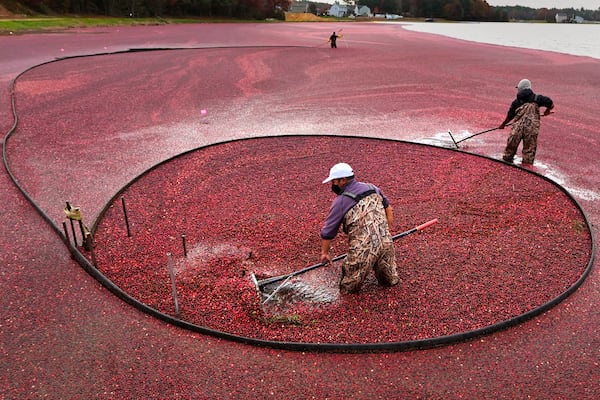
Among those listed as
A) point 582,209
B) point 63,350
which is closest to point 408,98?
point 582,209

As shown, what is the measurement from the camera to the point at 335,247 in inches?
263

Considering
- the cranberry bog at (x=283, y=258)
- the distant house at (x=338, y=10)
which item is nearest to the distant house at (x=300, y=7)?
the distant house at (x=338, y=10)

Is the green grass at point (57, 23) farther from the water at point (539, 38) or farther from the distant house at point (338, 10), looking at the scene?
the distant house at point (338, 10)

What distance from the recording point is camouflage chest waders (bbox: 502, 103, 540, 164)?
9.47 m

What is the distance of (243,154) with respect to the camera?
10469 mm

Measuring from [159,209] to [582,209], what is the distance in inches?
291

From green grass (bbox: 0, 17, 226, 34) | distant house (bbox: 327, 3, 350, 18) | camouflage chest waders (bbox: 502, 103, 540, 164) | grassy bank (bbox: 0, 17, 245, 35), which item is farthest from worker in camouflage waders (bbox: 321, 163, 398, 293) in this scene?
distant house (bbox: 327, 3, 350, 18)

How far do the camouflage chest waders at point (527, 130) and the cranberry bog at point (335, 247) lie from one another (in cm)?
63

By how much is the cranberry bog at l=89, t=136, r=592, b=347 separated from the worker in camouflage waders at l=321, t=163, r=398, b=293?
0.47 metres

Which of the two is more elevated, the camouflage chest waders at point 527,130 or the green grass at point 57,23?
the green grass at point 57,23

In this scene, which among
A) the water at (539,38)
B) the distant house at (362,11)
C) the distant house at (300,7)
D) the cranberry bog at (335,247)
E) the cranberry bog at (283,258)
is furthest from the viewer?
the distant house at (362,11)

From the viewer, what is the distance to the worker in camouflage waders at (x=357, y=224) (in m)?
5.25

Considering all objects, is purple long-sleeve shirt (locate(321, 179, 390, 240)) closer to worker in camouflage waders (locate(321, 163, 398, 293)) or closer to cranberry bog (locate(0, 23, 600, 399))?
worker in camouflage waders (locate(321, 163, 398, 293))

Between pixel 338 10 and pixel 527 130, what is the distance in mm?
128281
